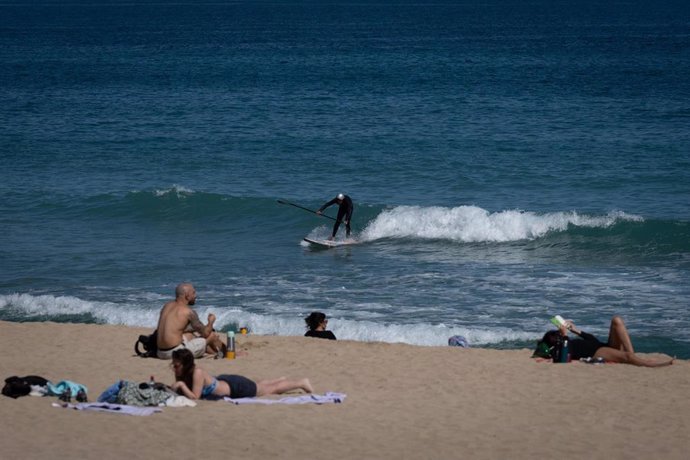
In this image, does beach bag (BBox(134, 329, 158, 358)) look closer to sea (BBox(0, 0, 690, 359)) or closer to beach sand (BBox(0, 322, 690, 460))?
beach sand (BBox(0, 322, 690, 460))

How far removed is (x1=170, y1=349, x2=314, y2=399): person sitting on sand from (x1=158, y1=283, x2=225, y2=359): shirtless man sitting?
133 cm

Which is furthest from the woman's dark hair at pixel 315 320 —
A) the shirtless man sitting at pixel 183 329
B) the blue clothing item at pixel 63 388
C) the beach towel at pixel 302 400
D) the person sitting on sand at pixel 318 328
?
the blue clothing item at pixel 63 388

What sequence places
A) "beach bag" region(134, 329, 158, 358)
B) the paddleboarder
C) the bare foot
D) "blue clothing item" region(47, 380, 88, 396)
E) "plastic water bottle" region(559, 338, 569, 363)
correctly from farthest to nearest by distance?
the paddleboarder, "beach bag" region(134, 329, 158, 358), "plastic water bottle" region(559, 338, 569, 363), the bare foot, "blue clothing item" region(47, 380, 88, 396)

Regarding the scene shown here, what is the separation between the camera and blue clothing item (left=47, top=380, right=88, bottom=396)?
12.6m

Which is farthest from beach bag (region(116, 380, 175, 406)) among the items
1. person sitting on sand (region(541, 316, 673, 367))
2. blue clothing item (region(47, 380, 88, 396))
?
person sitting on sand (region(541, 316, 673, 367))

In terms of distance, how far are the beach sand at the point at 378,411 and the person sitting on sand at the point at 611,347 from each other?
0.47 feet

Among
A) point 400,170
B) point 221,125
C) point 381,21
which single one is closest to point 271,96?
point 221,125

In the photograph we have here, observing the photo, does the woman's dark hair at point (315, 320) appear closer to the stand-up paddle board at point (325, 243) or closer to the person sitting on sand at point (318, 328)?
the person sitting on sand at point (318, 328)

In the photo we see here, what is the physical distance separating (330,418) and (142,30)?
3885 inches

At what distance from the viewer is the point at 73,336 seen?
1633 cm

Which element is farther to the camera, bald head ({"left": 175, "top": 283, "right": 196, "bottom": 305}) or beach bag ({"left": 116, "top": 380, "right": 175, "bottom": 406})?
bald head ({"left": 175, "top": 283, "right": 196, "bottom": 305})

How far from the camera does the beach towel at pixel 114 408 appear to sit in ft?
39.9

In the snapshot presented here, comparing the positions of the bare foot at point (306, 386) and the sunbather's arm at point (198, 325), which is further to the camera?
the sunbather's arm at point (198, 325)

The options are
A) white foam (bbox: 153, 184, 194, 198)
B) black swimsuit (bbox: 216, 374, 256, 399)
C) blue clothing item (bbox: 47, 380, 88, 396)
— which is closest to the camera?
blue clothing item (bbox: 47, 380, 88, 396)
